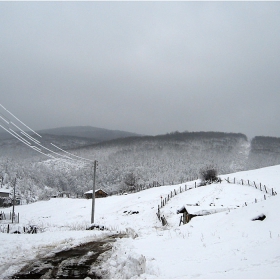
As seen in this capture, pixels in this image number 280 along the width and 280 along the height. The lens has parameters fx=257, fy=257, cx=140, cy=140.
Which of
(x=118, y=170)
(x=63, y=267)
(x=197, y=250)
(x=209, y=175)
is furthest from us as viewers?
(x=118, y=170)

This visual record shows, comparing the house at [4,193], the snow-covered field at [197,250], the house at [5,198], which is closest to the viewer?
the snow-covered field at [197,250]

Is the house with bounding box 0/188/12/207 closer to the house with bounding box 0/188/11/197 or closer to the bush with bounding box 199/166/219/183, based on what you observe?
the house with bounding box 0/188/11/197

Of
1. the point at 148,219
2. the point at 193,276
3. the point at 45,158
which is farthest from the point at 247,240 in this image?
the point at 45,158

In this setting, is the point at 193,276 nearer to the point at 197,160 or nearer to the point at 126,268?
the point at 126,268

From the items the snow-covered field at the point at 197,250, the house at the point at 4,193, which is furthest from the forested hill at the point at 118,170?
the snow-covered field at the point at 197,250

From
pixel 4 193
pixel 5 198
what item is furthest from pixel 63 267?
pixel 4 193

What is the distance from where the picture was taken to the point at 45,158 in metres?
190

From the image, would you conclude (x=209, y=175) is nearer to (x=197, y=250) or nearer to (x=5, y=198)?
(x=197, y=250)

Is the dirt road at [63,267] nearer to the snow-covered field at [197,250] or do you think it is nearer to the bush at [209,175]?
the snow-covered field at [197,250]

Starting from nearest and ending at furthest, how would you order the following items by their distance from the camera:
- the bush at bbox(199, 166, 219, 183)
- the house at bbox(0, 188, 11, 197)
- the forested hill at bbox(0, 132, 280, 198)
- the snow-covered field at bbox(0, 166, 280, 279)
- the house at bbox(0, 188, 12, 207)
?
the snow-covered field at bbox(0, 166, 280, 279) < the bush at bbox(199, 166, 219, 183) < the house at bbox(0, 188, 12, 207) < the house at bbox(0, 188, 11, 197) < the forested hill at bbox(0, 132, 280, 198)

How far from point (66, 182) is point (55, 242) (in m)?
127

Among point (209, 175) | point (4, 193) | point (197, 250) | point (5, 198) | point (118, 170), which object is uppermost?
point (118, 170)

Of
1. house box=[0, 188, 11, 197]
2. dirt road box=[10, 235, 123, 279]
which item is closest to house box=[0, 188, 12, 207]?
house box=[0, 188, 11, 197]

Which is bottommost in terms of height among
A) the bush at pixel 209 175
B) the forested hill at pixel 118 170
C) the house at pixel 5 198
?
the house at pixel 5 198
